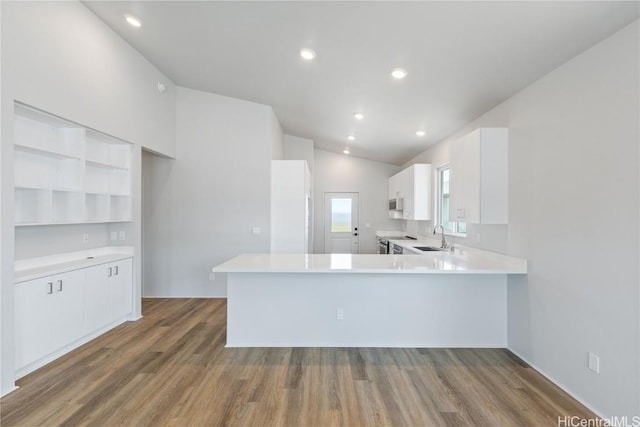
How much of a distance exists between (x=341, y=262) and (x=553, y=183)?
1962mm

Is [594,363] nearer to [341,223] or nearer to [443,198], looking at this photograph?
[443,198]

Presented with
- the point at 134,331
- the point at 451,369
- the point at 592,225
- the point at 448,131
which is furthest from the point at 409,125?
the point at 134,331

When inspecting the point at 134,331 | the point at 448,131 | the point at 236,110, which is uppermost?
the point at 236,110

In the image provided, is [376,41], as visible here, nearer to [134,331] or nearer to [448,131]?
[448,131]

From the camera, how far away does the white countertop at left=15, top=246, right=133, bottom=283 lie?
277 centimetres

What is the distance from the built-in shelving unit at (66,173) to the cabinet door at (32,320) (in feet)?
1.85

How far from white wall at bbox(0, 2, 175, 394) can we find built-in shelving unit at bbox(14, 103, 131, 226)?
15 cm

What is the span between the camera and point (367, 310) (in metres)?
3.24

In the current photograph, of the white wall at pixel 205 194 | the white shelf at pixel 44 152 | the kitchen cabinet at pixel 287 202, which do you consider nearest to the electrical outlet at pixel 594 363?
the kitchen cabinet at pixel 287 202

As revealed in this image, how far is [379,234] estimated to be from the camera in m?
7.61

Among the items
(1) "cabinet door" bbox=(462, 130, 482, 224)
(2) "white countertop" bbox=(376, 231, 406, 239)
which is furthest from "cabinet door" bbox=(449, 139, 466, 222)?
(2) "white countertop" bbox=(376, 231, 406, 239)

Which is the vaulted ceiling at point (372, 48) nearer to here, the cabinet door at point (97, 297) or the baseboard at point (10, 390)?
the cabinet door at point (97, 297)

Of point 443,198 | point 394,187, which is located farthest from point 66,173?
point 394,187

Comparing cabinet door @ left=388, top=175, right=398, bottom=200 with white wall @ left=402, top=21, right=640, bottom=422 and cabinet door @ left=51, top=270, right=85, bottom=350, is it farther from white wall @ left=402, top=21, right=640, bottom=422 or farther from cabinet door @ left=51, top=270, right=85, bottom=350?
cabinet door @ left=51, top=270, right=85, bottom=350
